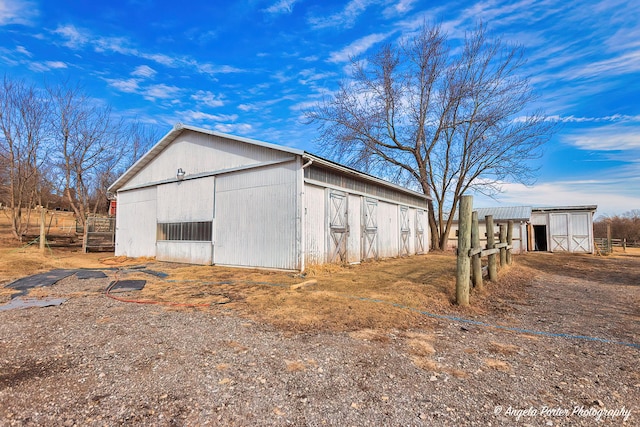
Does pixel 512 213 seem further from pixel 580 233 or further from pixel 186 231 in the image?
pixel 186 231

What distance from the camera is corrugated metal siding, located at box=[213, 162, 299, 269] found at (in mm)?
9211

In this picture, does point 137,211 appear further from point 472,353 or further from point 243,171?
point 472,353

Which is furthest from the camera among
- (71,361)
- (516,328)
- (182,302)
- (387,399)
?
(182,302)

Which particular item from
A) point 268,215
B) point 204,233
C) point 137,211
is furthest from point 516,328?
point 137,211

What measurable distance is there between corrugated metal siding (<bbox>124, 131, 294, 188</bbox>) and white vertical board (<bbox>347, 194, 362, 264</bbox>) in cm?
352

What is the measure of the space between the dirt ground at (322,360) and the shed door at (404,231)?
941cm

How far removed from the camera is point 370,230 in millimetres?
12820

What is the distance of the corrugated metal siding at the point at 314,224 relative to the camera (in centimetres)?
938

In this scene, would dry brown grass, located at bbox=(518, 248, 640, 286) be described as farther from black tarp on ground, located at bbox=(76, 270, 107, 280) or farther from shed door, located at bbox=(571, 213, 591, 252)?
black tarp on ground, located at bbox=(76, 270, 107, 280)

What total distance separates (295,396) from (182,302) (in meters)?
3.98

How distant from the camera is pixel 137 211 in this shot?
14492 millimetres

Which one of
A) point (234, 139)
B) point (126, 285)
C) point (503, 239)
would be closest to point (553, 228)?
point (503, 239)

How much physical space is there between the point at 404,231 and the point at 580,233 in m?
15.4

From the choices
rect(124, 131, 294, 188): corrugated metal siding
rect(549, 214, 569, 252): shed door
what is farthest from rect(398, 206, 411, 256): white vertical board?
rect(549, 214, 569, 252): shed door
